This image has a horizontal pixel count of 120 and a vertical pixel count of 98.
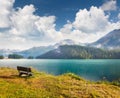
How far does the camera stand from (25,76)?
2630 cm

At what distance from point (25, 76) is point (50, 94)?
25.9ft

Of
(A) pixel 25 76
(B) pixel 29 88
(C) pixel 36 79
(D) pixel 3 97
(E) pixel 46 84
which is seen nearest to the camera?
(D) pixel 3 97

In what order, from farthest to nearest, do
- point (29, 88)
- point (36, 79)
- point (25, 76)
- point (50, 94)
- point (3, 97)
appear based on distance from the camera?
point (25, 76), point (36, 79), point (29, 88), point (50, 94), point (3, 97)

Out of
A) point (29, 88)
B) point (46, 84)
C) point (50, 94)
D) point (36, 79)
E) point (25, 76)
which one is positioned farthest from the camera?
point (25, 76)

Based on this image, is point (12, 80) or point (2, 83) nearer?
point (2, 83)

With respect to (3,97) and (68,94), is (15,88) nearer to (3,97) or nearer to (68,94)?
(3,97)

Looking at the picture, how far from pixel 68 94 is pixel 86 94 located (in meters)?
1.65

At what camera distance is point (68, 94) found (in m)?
19.4

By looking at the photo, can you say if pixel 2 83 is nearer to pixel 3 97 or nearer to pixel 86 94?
pixel 3 97

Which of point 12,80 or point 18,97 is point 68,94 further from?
point 12,80

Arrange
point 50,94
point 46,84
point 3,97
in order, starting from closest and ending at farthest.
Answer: point 3,97
point 50,94
point 46,84

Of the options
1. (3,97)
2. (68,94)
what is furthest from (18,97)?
(68,94)

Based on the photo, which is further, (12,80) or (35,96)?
(12,80)

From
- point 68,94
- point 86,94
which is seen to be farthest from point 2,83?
point 86,94
